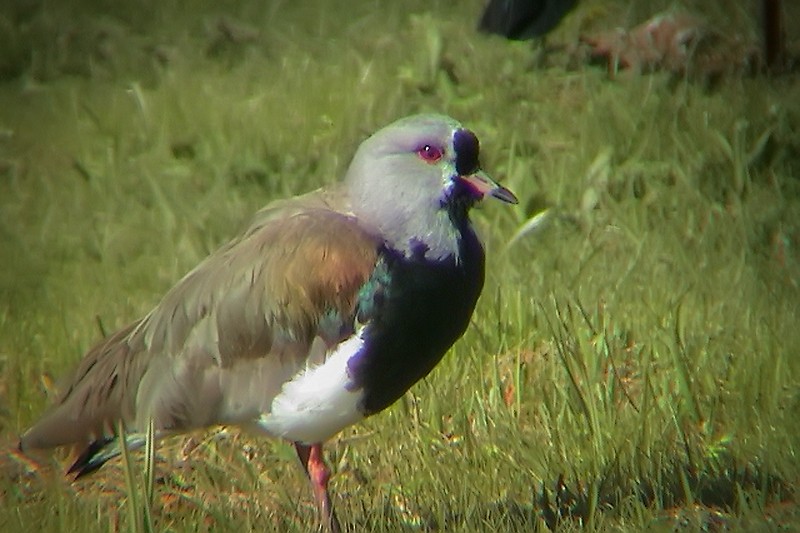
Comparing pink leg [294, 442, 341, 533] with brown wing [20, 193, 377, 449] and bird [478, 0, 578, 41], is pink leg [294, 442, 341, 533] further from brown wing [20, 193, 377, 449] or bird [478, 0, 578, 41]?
bird [478, 0, 578, 41]

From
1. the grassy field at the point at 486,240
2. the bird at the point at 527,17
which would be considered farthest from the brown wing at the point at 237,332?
the bird at the point at 527,17

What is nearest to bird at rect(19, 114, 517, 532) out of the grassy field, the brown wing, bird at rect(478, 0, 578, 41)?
the brown wing

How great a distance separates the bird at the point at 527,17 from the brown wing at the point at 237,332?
8.05 ft

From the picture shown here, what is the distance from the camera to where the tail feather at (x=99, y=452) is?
4215 mm

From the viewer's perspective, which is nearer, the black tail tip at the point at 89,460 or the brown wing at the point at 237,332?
the brown wing at the point at 237,332

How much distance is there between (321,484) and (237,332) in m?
0.50

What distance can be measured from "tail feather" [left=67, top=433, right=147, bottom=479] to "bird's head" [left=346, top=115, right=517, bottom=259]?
909 mm

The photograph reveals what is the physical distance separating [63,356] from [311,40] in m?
3.73

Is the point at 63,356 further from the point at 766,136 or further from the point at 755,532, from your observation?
the point at 766,136

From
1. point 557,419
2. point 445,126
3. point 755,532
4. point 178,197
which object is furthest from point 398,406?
point 178,197

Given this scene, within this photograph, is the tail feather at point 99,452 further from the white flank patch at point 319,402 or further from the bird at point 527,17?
the bird at point 527,17

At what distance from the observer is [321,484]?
4.22 meters

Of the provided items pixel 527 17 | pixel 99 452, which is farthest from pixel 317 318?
pixel 527 17

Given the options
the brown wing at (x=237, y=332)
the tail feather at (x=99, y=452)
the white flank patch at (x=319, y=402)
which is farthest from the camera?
the tail feather at (x=99, y=452)
